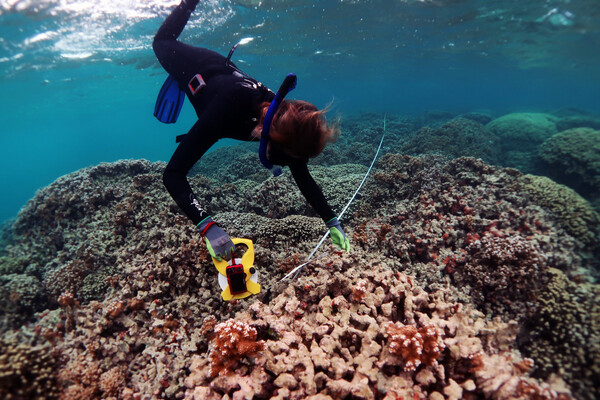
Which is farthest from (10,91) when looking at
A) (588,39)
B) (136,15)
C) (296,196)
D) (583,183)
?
(588,39)

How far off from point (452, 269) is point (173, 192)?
415 cm

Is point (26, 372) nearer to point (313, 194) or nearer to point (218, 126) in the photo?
point (218, 126)

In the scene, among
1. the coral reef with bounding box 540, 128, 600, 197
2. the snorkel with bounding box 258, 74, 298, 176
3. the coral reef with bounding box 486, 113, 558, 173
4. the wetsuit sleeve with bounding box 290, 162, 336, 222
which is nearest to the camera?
the snorkel with bounding box 258, 74, 298, 176

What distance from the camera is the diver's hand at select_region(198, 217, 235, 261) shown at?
105 inches

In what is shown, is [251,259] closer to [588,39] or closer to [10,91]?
[10,91]

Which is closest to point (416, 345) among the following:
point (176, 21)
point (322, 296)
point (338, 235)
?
point (322, 296)

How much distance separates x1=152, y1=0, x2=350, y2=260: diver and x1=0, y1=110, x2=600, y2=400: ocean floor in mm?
991

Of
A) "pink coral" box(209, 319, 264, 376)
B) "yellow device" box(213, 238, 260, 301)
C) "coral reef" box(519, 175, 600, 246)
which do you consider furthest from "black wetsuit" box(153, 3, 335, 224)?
"coral reef" box(519, 175, 600, 246)

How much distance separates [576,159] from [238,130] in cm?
1283

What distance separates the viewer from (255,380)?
7.85 ft

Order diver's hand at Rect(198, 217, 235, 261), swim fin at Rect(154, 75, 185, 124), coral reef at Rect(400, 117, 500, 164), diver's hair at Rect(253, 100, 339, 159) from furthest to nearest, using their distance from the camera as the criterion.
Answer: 1. coral reef at Rect(400, 117, 500, 164)
2. swim fin at Rect(154, 75, 185, 124)
3. diver's hand at Rect(198, 217, 235, 261)
4. diver's hair at Rect(253, 100, 339, 159)

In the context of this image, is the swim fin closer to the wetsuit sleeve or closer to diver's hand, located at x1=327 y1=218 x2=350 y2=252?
the wetsuit sleeve

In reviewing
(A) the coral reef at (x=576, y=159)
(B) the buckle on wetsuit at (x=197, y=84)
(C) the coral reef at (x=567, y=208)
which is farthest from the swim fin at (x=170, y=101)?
(A) the coral reef at (x=576, y=159)

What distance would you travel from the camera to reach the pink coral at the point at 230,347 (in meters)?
2.50
